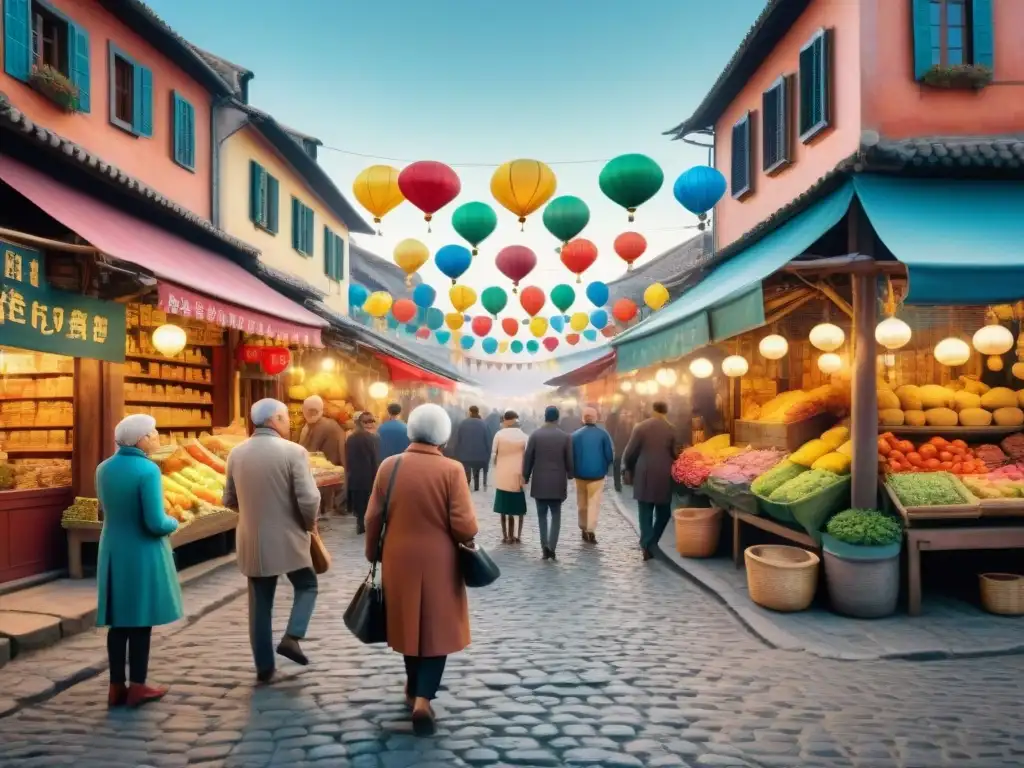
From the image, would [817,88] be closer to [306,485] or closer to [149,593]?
[306,485]

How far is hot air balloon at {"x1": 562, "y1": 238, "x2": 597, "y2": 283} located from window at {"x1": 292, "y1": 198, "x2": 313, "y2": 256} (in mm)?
8021

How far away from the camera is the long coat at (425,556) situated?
5.16 m

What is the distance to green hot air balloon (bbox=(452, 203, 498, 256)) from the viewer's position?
46.4 ft

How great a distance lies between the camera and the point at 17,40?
991 centimetres

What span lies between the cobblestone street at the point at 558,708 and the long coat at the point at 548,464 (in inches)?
155

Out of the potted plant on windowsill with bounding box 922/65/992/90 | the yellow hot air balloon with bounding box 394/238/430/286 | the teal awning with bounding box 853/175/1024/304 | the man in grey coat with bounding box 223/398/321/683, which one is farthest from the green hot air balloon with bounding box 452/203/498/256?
the man in grey coat with bounding box 223/398/321/683

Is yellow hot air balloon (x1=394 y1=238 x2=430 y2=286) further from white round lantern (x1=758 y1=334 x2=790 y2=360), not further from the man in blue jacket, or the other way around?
white round lantern (x1=758 y1=334 x2=790 y2=360)

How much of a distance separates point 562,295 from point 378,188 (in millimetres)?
9317

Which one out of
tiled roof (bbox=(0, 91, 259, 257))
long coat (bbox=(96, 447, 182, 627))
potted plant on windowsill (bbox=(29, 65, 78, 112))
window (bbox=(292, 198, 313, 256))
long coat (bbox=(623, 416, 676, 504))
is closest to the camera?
long coat (bbox=(96, 447, 182, 627))

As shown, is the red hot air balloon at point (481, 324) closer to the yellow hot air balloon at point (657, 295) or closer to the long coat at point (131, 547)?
the yellow hot air balloon at point (657, 295)

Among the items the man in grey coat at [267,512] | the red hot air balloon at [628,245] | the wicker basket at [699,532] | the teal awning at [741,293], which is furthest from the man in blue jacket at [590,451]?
the man in grey coat at [267,512]

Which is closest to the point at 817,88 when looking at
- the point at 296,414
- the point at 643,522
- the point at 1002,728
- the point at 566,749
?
the point at 643,522

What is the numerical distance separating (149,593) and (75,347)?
12.2 feet

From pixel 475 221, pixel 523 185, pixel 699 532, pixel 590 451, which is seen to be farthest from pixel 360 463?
pixel 699 532
